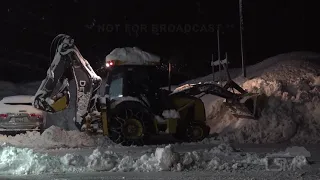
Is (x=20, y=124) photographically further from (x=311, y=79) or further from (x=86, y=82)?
(x=311, y=79)

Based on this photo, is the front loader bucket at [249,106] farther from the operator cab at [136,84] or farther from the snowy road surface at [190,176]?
the snowy road surface at [190,176]

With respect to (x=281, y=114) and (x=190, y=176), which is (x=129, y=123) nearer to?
(x=281, y=114)

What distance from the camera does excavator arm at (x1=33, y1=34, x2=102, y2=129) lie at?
48.7 ft

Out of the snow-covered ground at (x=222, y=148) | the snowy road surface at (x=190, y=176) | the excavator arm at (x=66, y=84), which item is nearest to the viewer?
the snowy road surface at (x=190, y=176)

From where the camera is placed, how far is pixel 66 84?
1509 cm

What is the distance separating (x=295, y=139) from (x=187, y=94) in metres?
3.42

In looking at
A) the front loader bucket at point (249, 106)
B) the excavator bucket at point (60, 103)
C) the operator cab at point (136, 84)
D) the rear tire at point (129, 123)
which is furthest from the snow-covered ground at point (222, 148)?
the operator cab at point (136, 84)

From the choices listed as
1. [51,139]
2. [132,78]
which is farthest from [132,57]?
[51,139]

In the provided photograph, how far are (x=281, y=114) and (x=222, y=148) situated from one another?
430 centimetres

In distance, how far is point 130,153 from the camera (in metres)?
12.7

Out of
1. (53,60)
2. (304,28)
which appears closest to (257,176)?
(53,60)

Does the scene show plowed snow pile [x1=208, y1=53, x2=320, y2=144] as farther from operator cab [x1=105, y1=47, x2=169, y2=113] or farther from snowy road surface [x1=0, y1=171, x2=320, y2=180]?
snowy road surface [x1=0, y1=171, x2=320, y2=180]

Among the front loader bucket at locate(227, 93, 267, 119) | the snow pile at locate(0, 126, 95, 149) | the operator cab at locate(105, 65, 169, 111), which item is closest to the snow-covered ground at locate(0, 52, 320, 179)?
the snow pile at locate(0, 126, 95, 149)

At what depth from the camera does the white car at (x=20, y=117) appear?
15570mm
